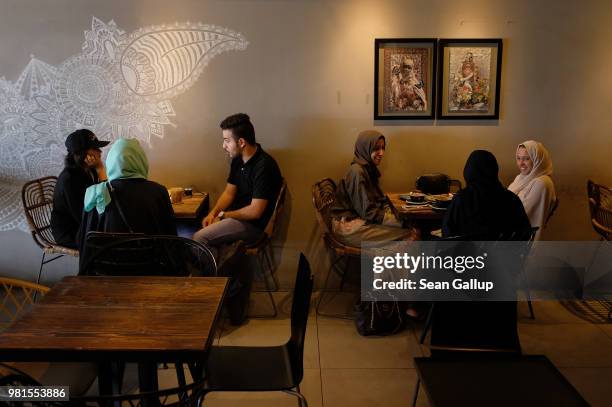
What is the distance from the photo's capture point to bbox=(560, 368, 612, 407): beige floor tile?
8.38ft

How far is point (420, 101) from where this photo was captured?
→ 144 inches

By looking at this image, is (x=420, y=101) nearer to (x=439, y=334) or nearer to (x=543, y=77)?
(x=543, y=77)

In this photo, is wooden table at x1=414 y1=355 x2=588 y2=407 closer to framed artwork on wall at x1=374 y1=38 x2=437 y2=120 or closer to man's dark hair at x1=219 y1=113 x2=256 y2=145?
man's dark hair at x1=219 y1=113 x2=256 y2=145

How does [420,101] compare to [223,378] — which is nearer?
[223,378]

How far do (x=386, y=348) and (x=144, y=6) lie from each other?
2.61 m

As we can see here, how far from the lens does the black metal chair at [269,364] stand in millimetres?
1899

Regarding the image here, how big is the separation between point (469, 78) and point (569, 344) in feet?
5.81

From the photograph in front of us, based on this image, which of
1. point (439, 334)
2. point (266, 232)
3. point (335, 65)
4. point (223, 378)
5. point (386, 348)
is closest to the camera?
point (223, 378)

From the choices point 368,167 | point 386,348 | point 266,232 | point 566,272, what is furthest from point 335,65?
point 566,272

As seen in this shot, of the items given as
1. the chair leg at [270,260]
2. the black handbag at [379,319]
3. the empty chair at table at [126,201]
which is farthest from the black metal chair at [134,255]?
the chair leg at [270,260]

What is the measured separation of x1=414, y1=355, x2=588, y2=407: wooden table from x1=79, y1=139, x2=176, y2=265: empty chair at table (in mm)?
1347

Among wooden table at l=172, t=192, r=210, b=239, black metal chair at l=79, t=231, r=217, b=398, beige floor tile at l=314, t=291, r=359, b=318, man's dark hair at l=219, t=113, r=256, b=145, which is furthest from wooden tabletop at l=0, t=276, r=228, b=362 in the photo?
beige floor tile at l=314, t=291, r=359, b=318

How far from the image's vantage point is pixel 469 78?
3.64 meters

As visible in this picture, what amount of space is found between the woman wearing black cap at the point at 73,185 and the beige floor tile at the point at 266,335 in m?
1.08
